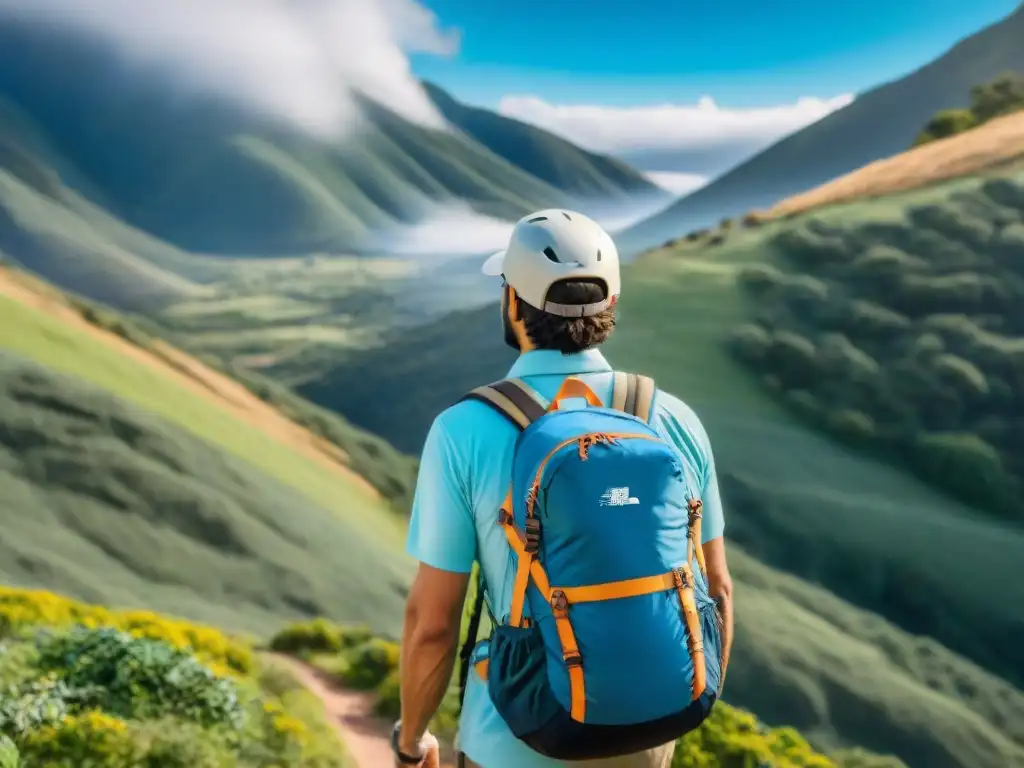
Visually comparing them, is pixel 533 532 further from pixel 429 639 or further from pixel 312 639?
→ pixel 312 639

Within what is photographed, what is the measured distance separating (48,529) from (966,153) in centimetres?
2657

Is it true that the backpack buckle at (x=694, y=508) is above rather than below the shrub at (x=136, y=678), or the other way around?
above

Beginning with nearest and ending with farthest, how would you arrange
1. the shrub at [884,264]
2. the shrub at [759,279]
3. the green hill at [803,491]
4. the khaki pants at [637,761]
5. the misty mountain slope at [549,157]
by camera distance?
the khaki pants at [637,761]
the green hill at [803,491]
the shrub at [759,279]
the shrub at [884,264]
the misty mountain slope at [549,157]

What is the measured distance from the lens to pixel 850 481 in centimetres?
1948

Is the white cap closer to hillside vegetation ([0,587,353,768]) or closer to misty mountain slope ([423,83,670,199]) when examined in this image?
hillside vegetation ([0,587,353,768])

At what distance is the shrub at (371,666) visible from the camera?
8578mm

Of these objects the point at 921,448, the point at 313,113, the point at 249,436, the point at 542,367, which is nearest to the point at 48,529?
the point at 249,436

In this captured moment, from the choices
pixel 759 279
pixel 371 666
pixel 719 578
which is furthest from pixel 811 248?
pixel 719 578

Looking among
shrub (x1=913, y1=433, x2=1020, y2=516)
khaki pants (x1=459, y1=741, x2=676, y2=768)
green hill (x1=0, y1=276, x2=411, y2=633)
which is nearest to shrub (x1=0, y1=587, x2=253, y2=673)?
green hill (x1=0, y1=276, x2=411, y2=633)

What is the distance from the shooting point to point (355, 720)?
7770 millimetres

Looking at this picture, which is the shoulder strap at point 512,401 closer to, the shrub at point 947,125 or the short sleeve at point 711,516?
the short sleeve at point 711,516

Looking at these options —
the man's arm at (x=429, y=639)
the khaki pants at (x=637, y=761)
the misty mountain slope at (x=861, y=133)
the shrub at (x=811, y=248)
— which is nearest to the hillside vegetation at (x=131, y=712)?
the man's arm at (x=429, y=639)

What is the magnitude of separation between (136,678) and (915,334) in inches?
827

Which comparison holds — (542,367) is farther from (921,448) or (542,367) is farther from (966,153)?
(966,153)
